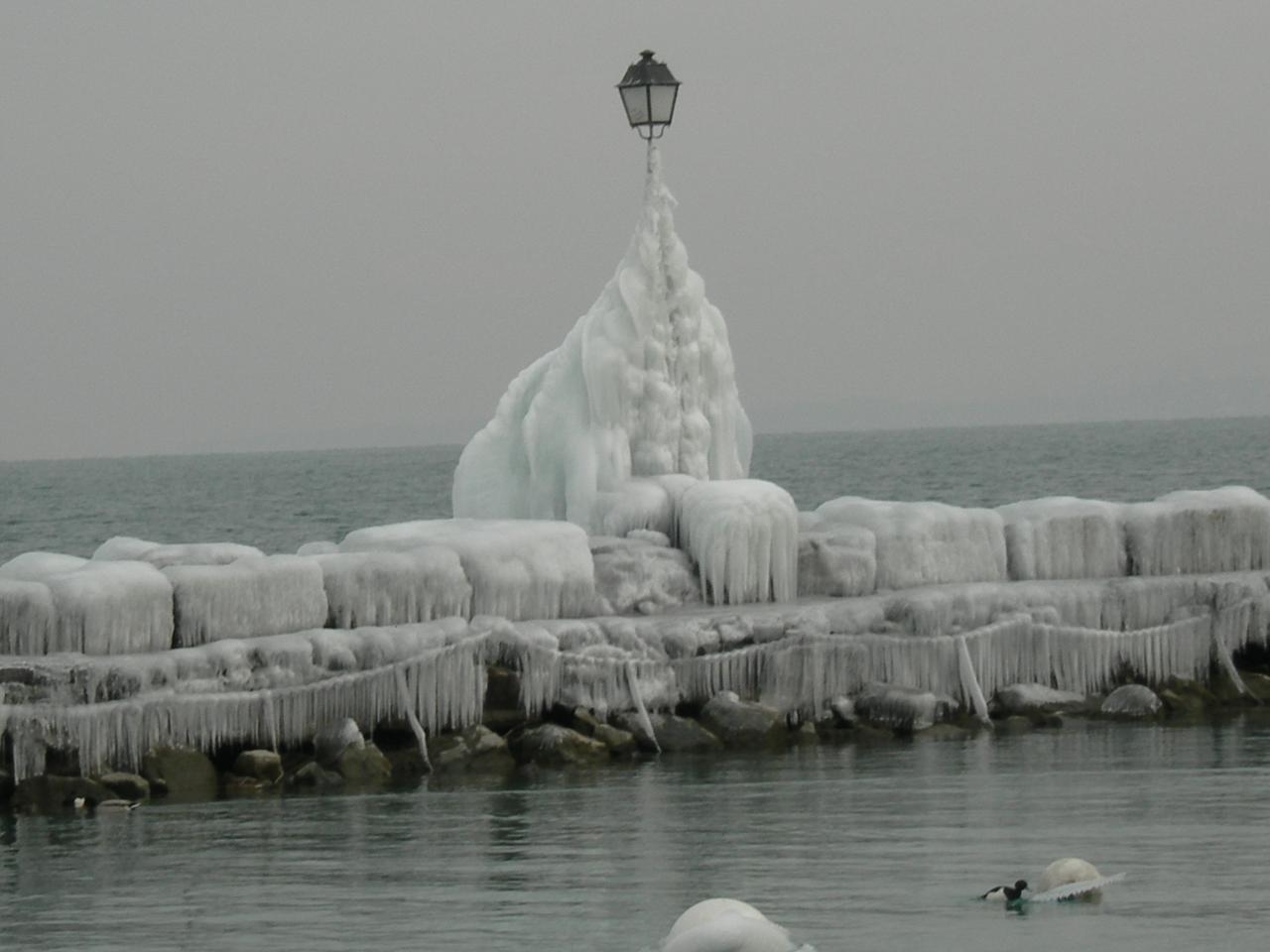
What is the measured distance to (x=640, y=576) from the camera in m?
26.4

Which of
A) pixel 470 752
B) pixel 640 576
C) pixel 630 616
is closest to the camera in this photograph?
pixel 470 752

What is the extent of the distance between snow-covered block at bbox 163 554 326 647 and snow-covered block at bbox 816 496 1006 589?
244 inches

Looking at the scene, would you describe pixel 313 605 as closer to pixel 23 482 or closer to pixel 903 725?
pixel 903 725

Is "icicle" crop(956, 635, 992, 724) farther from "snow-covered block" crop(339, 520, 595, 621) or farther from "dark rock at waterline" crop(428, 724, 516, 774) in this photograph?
"dark rock at waterline" crop(428, 724, 516, 774)

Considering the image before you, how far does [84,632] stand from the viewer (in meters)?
23.1

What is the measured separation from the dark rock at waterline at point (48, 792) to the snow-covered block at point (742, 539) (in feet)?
22.7

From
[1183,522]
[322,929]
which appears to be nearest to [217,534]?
[1183,522]

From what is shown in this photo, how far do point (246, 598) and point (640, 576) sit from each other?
14.1 feet

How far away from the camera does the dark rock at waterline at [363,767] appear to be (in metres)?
24.0

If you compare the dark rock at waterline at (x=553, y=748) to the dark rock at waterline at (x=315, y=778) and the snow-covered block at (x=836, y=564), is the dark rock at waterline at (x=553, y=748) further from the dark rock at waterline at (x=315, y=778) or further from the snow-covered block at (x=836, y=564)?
the snow-covered block at (x=836, y=564)

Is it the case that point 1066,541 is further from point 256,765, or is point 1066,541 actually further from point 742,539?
point 256,765

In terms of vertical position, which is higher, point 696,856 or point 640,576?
point 640,576

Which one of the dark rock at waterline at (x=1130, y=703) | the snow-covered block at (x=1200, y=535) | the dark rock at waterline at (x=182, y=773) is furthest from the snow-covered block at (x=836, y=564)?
the dark rock at waterline at (x=182, y=773)

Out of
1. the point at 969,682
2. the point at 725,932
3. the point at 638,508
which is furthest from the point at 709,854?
the point at 638,508
